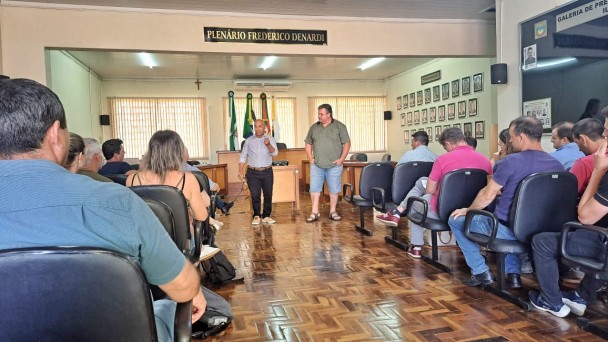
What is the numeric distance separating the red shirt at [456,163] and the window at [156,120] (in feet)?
27.7

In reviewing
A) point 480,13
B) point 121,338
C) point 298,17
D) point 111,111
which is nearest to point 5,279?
point 121,338

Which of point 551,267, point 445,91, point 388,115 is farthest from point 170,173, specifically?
point 388,115

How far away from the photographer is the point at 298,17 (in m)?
5.83

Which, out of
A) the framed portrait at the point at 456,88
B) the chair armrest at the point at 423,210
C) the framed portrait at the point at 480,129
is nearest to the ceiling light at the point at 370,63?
the framed portrait at the point at 456,88

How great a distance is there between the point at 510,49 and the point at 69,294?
18.1 feet

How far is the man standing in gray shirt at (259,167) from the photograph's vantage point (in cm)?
588

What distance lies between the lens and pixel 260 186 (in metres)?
5.95

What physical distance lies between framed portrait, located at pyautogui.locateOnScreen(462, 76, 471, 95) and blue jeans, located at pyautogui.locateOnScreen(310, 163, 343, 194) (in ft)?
12.4

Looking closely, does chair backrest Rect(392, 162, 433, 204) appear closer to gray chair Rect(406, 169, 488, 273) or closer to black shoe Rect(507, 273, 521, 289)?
gray chair Rect(406, 169, 488, 273)

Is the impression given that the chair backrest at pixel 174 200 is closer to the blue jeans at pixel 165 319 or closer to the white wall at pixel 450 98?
the blue jeans at pixel 165 319

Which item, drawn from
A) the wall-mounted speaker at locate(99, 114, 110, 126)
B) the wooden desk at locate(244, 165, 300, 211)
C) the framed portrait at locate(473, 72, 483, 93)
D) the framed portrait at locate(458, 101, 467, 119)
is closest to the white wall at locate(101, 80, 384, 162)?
the wall-mounted speaker at locate(99, 114, 110, 126)

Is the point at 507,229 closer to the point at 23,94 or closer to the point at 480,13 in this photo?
the point at 23,94

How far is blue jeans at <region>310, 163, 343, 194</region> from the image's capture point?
19.6ft

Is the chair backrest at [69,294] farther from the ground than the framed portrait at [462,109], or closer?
closer
